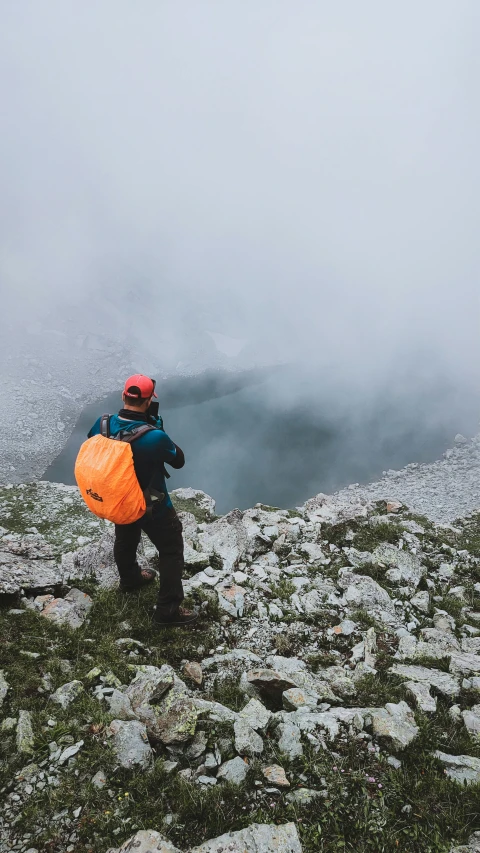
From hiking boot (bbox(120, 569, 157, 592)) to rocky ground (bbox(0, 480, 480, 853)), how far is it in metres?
0.23

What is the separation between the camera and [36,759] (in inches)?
135

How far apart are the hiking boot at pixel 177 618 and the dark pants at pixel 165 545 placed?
87 millimetres

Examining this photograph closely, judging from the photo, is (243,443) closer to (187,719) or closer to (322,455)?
(322,455)

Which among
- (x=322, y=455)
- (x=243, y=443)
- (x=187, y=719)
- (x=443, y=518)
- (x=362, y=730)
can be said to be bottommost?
(x=362, y=730)

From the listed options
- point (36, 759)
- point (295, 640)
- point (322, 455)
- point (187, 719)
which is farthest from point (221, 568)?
point (322, 455)

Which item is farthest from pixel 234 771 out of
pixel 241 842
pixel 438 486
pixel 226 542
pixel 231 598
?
pixel 438 486

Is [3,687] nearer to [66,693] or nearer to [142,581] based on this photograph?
[66,693]

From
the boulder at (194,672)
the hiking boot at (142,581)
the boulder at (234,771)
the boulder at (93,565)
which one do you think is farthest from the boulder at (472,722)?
the boulder at (93,565)

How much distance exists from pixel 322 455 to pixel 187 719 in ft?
167

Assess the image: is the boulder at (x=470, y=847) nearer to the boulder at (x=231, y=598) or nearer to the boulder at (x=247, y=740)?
the boulder at (x=247, y=740)

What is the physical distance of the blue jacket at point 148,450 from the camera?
4980 millimetres

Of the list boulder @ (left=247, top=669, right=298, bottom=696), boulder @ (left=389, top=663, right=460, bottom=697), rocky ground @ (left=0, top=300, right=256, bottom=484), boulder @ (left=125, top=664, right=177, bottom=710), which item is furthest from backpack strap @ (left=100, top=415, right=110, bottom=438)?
rocky ground @ (left=0, top=300, right=256, bottom=484)

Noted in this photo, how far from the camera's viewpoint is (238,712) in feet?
A: 14.5

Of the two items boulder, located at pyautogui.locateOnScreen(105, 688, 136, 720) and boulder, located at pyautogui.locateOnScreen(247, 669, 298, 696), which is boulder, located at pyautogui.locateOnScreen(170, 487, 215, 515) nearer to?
boulder, located at pyautogui.locateOnScreen(247, 669, 298, 696)
